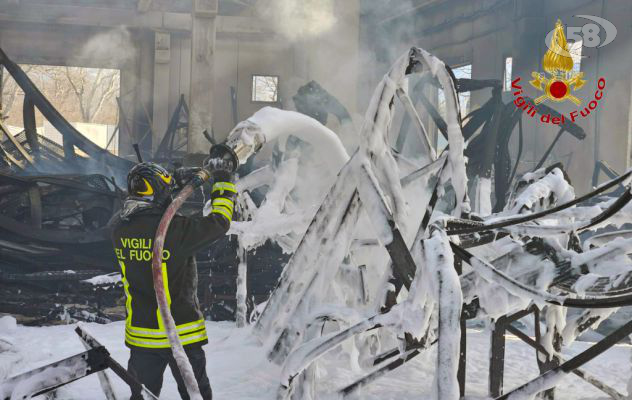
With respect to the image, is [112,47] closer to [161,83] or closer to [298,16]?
[161,83]

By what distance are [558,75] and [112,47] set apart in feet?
38.6

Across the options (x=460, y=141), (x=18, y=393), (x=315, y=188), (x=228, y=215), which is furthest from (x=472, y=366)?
(x=18, y=393)

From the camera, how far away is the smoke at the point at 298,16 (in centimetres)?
1355

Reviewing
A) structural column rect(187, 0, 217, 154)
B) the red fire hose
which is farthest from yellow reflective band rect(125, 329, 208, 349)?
structural column rect(187, 0, 217, 154)

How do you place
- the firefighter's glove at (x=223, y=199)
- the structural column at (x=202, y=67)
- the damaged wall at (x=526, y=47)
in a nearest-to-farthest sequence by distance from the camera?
the firefighter's glove at (x=223, y=199) < the structural column at (x=202, y=67) < the damaged wall at (x=526, y=47)

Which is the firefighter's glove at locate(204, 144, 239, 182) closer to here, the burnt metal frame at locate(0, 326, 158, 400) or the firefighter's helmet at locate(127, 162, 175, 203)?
the firefighter's helmet at locate(127, 162, 175, 203)

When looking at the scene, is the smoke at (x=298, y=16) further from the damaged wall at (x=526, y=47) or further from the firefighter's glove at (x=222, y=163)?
the firefighter's glove at (x=222, y=163)

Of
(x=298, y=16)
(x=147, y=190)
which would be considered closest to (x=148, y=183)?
(x=147, y=190)

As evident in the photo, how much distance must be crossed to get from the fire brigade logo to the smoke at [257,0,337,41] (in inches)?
169

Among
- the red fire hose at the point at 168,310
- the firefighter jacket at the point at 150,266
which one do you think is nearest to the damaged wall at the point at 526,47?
the firefighter jacket at the point at 150,266

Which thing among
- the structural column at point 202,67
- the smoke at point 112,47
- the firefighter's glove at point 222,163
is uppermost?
the smoke at point 112,47

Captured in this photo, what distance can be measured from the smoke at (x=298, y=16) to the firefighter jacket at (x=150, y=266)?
34.0 ft

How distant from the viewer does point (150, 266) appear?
3309 mm

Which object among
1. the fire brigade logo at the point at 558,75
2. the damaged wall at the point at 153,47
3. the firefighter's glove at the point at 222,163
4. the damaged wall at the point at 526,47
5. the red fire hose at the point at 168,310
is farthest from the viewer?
the damaged wall at the point at 153,47
